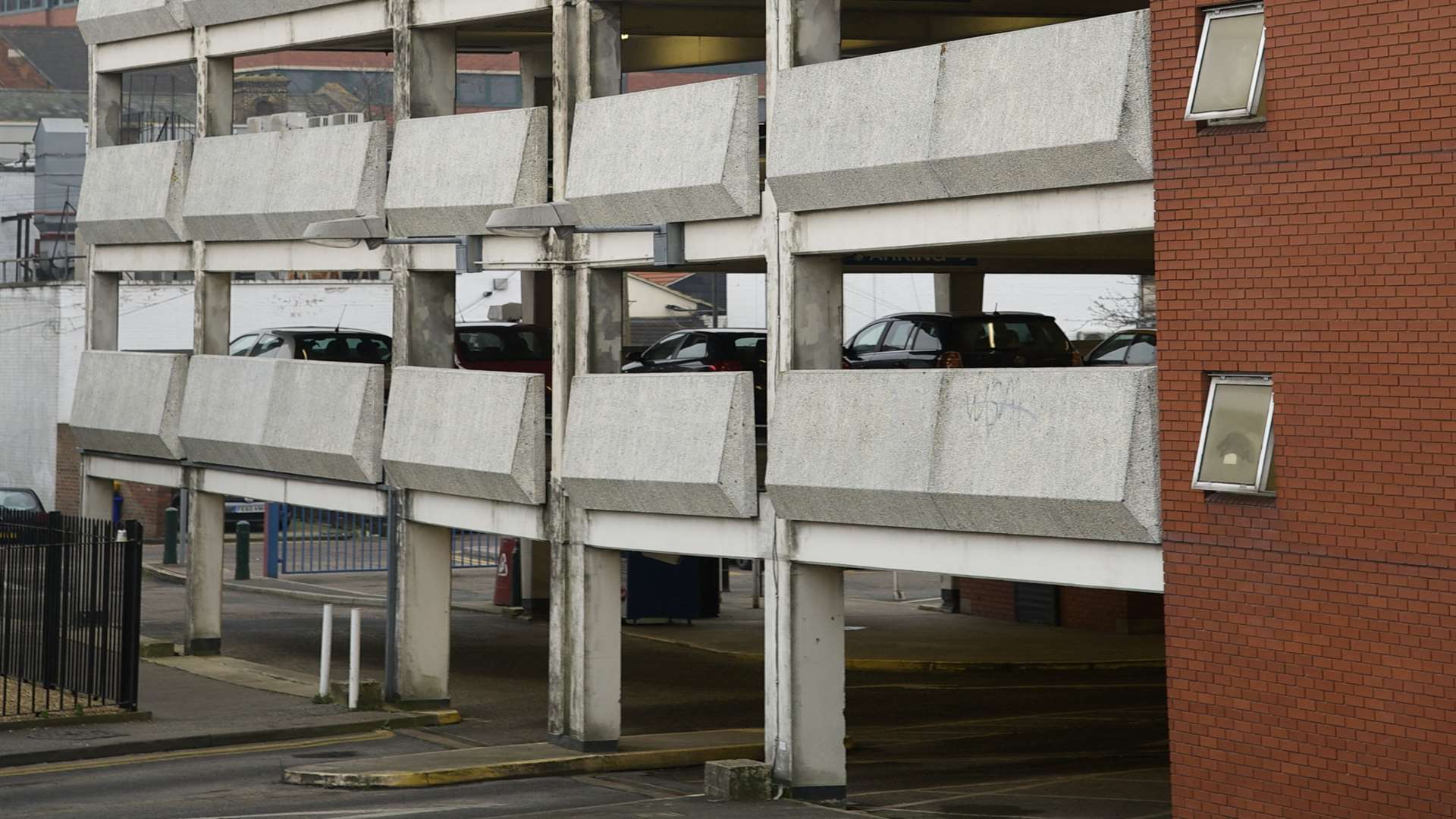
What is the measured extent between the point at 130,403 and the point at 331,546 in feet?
39.9

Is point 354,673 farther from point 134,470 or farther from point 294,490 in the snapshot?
point 134,470

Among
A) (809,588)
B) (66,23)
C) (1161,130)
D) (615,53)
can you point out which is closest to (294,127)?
(615,53)

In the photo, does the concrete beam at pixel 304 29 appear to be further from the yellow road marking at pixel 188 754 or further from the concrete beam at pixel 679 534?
the yellow road marking at pixel 188 754

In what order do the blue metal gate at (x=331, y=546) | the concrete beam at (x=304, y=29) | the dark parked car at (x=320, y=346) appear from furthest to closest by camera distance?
the blue metal gate at (x=331, y=546) → the dark parked car at (x=320, y=346) → the concrete beam at (x=304, y=29)

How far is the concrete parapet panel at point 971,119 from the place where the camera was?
16.0 meters

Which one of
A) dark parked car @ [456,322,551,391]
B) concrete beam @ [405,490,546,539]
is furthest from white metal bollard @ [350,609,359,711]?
dark parked car @ [456,322,551,391]

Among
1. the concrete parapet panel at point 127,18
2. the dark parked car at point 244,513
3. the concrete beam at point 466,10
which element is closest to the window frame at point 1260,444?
the concrete beam at point 466,10

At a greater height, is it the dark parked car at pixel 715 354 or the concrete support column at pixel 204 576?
the dark parked car at pixel 715 354

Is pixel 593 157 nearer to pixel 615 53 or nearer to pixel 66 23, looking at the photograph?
pixel 615 53

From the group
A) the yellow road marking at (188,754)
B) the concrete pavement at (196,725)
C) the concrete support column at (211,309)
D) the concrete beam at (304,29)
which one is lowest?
the yellow road marking at (188,754)

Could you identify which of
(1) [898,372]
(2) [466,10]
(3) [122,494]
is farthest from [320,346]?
(3) [122,494]

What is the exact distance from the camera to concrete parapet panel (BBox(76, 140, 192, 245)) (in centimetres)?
3006

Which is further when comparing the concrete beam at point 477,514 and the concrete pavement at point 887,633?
the concrete pavement at point 887,633

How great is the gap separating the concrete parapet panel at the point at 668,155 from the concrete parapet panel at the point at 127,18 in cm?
1063
